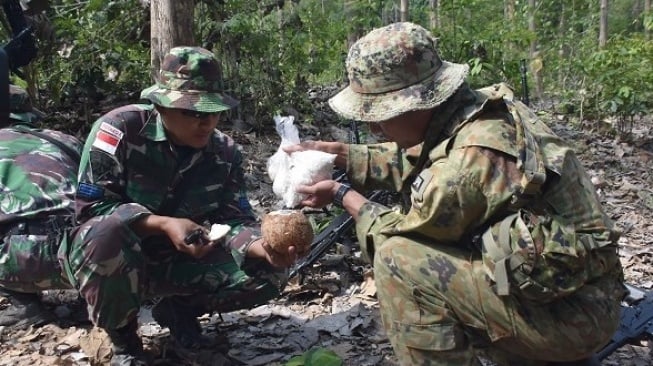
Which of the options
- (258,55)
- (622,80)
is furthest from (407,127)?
(622,80)

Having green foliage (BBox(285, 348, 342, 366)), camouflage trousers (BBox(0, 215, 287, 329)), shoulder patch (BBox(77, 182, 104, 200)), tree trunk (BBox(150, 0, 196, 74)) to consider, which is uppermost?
tree trunk (BBox(150, 0, 196, 74))

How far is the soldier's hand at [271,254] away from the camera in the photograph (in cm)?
259

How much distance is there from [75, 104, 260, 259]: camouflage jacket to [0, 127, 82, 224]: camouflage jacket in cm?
40

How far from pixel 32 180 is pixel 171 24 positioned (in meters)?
1.88

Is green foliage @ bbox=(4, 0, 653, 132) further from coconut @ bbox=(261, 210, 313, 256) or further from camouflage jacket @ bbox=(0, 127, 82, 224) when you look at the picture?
coconut @ bbox=(261, 210, 313, 256)

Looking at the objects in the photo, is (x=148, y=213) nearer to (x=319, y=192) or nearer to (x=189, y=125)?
(x=189, y=125)

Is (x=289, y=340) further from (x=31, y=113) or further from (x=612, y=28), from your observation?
(x=612, y=28)

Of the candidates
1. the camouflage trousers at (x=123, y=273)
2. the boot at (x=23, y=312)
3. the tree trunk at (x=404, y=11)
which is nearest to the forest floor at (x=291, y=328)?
the boot at (x=23, y=312)

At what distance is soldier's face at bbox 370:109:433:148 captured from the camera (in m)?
2.28

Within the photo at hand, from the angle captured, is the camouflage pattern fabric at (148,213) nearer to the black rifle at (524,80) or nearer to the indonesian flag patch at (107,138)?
the indonesian flag patch at (107,138)

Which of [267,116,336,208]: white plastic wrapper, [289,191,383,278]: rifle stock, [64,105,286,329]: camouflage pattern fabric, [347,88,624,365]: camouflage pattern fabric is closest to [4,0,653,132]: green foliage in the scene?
[289,191,383,278]: rifle stock

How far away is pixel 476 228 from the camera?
223 centimetres

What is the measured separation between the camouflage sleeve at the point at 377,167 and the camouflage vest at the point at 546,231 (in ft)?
2.21

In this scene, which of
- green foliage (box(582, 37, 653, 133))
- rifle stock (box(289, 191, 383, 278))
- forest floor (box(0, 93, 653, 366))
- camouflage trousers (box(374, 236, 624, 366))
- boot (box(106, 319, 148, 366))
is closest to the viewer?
camouflage trousers (box(374, 236, 624, 366))
